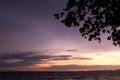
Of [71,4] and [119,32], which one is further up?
[71,4]

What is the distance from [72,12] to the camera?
1706 cm

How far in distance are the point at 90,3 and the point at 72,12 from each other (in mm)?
930

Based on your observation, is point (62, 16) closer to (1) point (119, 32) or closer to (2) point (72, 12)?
(2) point (72, 12)

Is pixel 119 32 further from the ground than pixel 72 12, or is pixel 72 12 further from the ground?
pixel 72 12

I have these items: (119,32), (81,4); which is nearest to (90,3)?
(81,4)

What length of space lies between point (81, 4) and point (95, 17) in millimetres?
871

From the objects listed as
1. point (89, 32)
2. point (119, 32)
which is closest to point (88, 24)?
point (89, 32)

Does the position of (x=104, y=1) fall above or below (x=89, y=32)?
above

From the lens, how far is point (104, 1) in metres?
16.4

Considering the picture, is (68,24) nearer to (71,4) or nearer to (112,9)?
(71,4)

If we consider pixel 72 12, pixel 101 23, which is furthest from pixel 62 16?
pixel 101 23

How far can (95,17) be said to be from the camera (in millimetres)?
17031

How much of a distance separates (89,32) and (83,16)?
31.7 inches

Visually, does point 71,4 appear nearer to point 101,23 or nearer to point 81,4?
point 81,4
